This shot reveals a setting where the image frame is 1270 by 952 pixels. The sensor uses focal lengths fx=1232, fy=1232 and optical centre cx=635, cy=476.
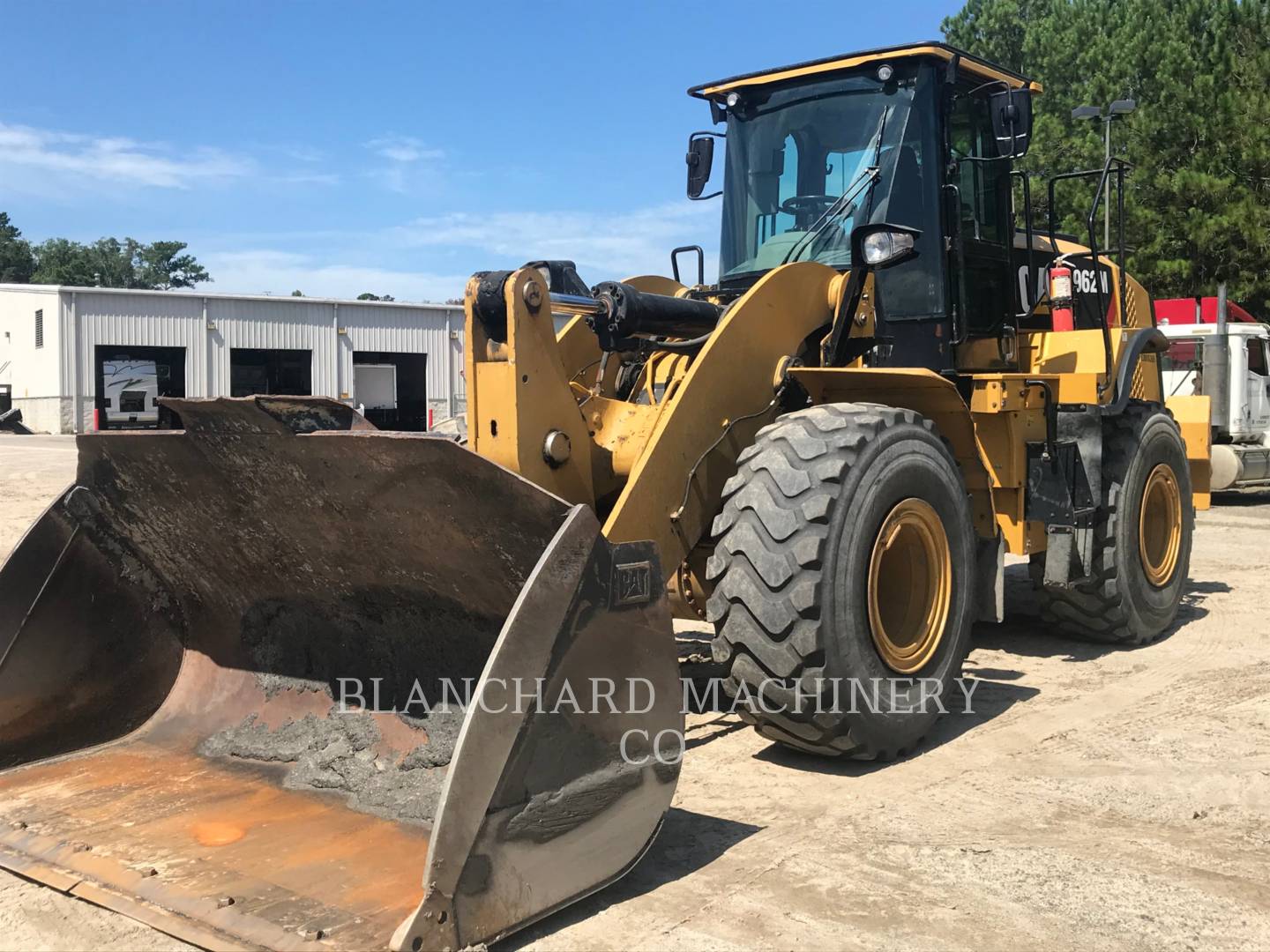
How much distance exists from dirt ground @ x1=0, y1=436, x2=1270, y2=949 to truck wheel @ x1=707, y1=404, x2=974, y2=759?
26 cm

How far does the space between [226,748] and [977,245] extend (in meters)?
4.24

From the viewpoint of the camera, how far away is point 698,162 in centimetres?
657

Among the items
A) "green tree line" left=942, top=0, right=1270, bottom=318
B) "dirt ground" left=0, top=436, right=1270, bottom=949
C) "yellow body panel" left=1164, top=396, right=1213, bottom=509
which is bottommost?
"dirt ground" left=0, top=436, right=1270, bottom=949

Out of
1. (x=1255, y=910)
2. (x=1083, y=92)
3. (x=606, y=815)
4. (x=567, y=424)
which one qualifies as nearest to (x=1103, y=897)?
(x=1255, y=910)

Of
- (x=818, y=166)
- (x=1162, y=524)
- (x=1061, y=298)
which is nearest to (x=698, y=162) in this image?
(x=818, y=166)

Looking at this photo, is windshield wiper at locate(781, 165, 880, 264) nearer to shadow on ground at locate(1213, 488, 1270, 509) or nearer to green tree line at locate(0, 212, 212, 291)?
shadow on ground at locate(1213, 488, 1270, 509)

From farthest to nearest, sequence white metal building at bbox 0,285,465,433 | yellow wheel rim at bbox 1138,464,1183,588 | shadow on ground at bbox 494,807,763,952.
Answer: white metal building at bbox 0,285,465,433, yellow wheel rim at bbox 1138,464,1183,588, shadow on ground at bbox 494,807,763,952

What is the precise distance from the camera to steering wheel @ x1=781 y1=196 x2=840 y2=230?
5902mm

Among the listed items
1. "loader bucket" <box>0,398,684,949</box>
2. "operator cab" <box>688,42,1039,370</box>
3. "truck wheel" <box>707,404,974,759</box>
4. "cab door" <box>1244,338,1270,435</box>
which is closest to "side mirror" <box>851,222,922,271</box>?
"operator cab" <box>688,42,1039,370</box>

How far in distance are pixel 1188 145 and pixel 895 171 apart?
70.0 ft

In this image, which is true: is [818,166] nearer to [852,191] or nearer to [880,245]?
[852,191]

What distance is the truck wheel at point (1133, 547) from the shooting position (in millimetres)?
6797

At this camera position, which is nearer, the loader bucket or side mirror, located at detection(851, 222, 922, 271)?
the loader bucket

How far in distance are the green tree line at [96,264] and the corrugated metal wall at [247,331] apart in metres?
53.7
